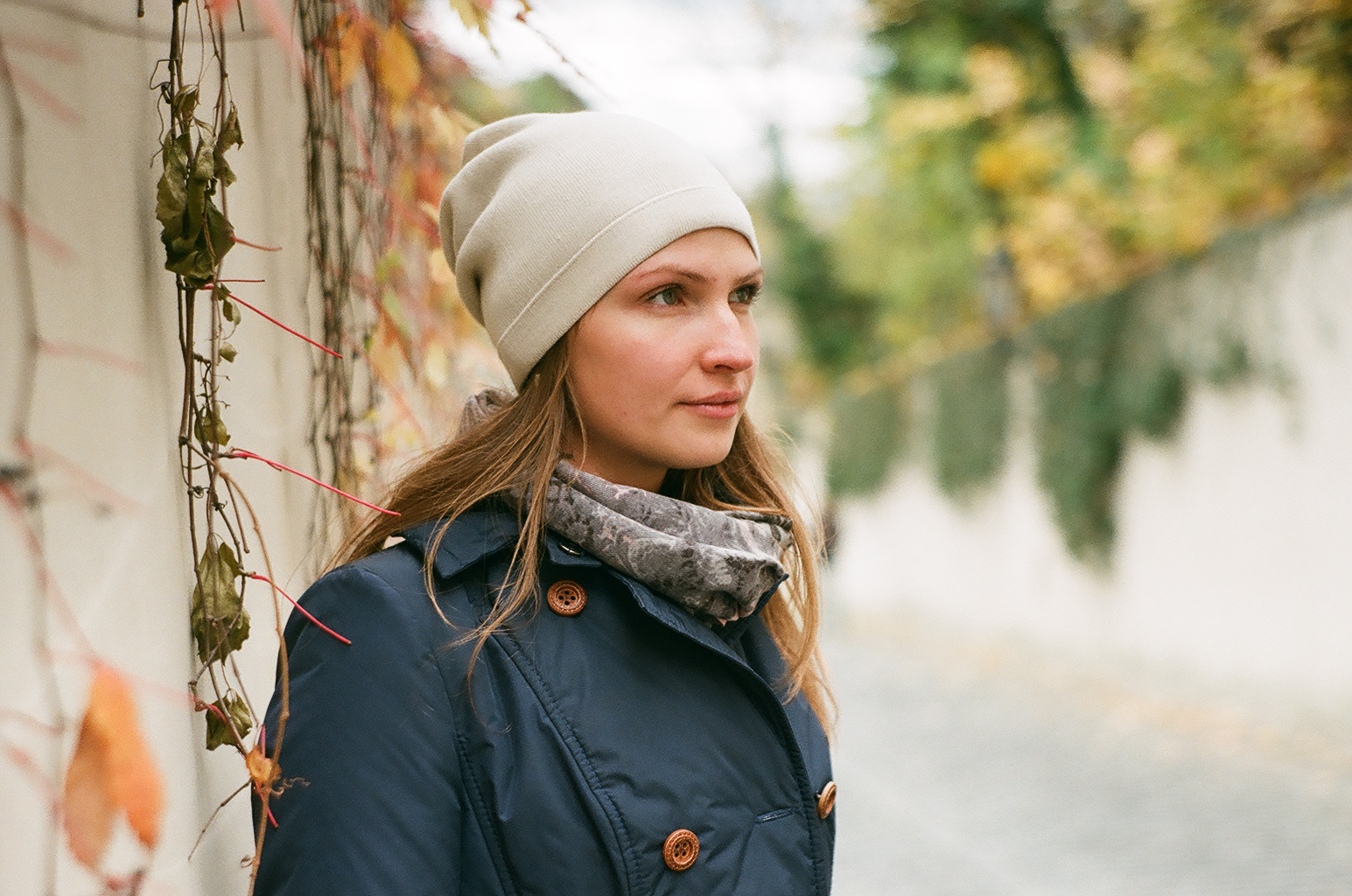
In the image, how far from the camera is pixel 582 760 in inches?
61.2

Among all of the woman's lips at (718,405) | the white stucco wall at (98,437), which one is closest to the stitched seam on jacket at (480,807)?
the white stucco wall at (98,437)

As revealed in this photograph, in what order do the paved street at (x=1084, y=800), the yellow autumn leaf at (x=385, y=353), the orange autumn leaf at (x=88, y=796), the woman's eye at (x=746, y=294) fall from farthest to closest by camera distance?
the paved street at (x=1084, y=800), the yellow autumn leaf at (x=385, y=353), the woman's eye at (x=746, y=294), the orange autumn leaf at (x=88, y=796)

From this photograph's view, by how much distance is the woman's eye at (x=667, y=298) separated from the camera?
1.88 meters

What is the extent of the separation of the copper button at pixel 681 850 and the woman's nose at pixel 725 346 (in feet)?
2.30

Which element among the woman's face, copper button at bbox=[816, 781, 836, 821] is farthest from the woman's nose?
copper button at bbox=[816, 781, 836, 821]

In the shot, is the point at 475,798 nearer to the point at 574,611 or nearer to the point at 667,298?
the point at 574,611

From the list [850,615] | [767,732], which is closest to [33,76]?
[767,732]

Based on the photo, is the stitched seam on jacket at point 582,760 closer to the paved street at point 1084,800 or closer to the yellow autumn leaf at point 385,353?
the yellow autumn leaf at point 385,353

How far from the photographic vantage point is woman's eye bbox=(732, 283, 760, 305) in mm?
1985

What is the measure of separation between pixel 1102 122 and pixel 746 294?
1001cm

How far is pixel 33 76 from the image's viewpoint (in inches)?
49.8

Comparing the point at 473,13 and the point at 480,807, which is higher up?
the point at 473,13

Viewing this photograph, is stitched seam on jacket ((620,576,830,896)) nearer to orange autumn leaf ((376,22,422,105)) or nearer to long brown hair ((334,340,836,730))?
long brown hair ((334,340,836,730))

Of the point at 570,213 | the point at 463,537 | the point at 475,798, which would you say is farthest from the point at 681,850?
the point at 570,213
